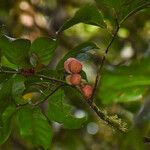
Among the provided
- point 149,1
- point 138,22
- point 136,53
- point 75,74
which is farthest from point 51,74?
point 138,22

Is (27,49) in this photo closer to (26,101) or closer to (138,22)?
(26,101)

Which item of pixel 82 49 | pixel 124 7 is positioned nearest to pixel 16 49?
pixel 82 49

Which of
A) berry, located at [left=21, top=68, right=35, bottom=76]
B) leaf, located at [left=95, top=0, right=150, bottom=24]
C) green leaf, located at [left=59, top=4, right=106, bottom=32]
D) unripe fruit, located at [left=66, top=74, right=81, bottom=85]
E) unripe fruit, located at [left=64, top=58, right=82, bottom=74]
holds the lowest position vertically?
berry, located at [left=21, top=68, right=35, bottom=76]

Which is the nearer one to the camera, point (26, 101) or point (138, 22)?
point (26, 101)

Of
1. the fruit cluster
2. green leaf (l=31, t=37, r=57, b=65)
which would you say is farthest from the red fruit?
green leaf (l=31, t=37, r=57, b=65)

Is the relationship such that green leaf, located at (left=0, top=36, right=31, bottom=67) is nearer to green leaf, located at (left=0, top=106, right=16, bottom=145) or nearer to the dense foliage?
the dense foliage

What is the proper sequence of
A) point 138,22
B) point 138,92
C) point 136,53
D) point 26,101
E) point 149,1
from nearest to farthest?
point 149,1 → point 26,101 → point 138,92 → point 136,53 → point 138,22

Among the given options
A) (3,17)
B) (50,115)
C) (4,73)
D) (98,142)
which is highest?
(4,73)

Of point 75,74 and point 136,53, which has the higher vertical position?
point 75,74
